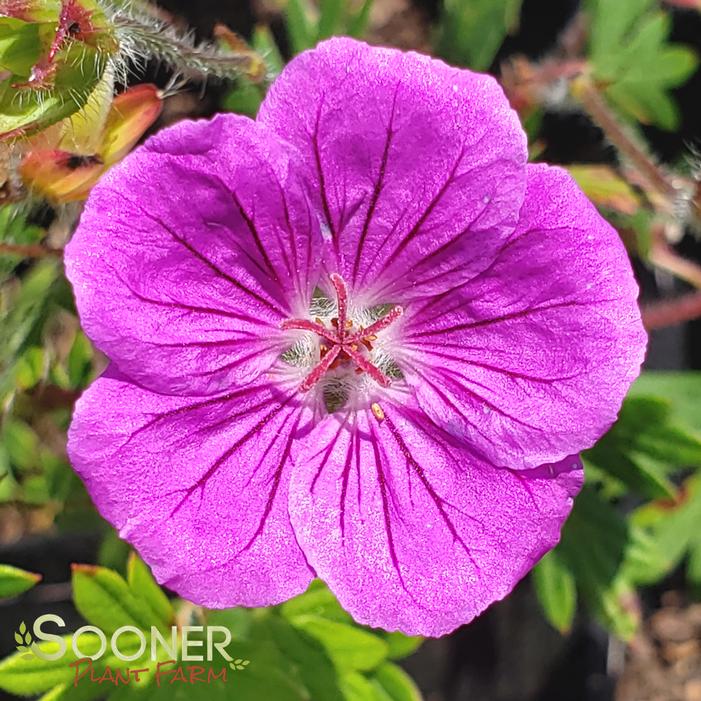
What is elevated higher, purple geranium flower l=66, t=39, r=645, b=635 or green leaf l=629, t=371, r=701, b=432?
purple geranium flower l=66, t=39, r=645, b=635

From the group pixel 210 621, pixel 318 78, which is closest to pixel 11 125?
pixel 318 78

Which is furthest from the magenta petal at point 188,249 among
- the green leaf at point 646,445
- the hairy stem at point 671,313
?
the hairy stem at point 671,313

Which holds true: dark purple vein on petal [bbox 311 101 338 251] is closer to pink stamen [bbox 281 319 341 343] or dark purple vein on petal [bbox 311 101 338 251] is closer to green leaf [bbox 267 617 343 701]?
pink stamen [bbox 281 319 341 343]

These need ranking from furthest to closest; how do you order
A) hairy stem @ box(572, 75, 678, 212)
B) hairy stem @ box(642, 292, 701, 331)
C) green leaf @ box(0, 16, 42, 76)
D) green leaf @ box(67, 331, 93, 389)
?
hairy stem @ box(642, 292, 701, 331), hairy stem @ box(572, 75, 678, 212), green leaf @ box(67, 331, 93, 389), green leaf @ box(0, 16, 42, 76)

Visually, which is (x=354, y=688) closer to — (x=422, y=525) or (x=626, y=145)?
(x=422, y=525)

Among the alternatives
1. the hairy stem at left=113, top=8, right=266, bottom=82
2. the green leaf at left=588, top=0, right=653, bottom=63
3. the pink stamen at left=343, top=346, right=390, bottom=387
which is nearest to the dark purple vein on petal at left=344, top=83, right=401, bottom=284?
the pink stamen at left=343, top=346, right=390, bottom=387

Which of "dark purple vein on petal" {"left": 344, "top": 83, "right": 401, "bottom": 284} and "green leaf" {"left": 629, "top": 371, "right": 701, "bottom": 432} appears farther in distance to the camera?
"green leaf" {"left": 629, "top": 371, "right": 701, "bottom": 432}

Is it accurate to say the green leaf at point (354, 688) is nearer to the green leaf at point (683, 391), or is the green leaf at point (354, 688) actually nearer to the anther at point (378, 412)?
the anther at point (378, 412)

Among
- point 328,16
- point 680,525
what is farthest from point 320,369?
point 680,525

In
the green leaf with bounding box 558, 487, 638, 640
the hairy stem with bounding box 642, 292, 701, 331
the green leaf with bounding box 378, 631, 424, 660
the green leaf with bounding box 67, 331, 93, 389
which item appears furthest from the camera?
the hairy stem with bounding box 642, 292, 701, 331
